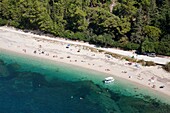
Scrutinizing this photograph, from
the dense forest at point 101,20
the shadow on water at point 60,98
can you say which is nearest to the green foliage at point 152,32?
the dense forest at point 101,20

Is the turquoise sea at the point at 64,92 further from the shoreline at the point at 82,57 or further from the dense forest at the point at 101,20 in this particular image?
the dense forest at the point at 101,20

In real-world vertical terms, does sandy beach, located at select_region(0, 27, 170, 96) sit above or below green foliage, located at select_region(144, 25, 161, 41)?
below

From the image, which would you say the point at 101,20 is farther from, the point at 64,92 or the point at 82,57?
the point at 64,92

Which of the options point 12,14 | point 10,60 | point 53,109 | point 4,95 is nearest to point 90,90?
point 53,109

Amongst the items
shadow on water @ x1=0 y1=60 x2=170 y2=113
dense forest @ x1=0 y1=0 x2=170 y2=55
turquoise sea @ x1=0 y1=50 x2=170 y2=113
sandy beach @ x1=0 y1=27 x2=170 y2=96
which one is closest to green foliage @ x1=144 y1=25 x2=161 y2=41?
dense forest @ x1=0 y1=0 x2=170 y2=55

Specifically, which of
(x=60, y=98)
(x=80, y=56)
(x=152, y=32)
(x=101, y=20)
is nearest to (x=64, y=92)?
(x=60, y=98)

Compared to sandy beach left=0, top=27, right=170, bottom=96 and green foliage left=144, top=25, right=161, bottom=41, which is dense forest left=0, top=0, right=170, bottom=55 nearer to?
green foliage left=144, top=25, right=161, bottom=41

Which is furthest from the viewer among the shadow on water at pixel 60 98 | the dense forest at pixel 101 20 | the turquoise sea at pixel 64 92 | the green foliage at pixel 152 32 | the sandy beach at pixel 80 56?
the dense forest at pixel 101 20

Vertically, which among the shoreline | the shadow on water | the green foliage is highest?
the green foliage
